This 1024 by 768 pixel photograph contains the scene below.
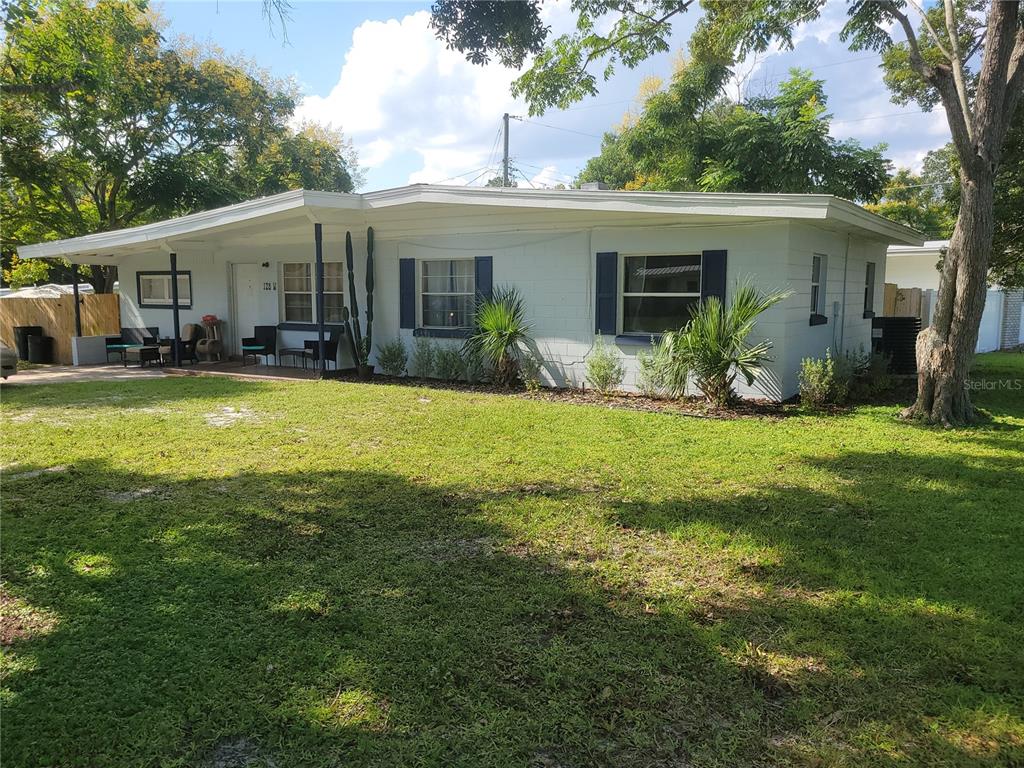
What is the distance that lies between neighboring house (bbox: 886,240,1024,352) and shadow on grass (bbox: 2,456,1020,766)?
678 inches

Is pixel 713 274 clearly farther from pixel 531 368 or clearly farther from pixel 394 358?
pixel 394 358

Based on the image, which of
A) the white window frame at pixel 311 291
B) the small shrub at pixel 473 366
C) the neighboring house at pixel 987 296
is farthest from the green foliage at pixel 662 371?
the neighboring house at pixel 987 296

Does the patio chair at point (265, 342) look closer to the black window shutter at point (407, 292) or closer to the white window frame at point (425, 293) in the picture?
the black window shutter at point (407, 292)

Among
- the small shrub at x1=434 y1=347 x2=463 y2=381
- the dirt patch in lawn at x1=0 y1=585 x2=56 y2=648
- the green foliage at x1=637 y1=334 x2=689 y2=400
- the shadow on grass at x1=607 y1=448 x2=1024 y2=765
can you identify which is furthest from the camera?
the small shrub at x1=434 y1=347 x2=463 y2=381

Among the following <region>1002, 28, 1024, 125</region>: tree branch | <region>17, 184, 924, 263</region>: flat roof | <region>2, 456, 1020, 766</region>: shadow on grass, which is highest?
<region>1002, 28, 1024, 125</region>: tree branch

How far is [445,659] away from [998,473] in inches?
208

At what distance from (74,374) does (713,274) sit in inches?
474

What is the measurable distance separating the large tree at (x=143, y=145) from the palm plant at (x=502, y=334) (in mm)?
10287

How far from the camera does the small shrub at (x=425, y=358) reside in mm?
11898

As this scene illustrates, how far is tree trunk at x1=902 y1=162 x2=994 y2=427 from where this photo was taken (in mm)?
7527

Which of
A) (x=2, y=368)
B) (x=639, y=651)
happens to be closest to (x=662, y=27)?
(x=639, y=651)

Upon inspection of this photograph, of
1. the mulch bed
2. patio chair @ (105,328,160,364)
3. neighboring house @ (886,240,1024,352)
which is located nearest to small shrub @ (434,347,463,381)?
the mulch bed

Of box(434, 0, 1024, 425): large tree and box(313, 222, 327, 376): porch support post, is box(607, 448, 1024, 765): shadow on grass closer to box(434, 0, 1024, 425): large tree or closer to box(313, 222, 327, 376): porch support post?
box(434, 0, 1024, 425): large tree

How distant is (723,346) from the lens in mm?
8664
